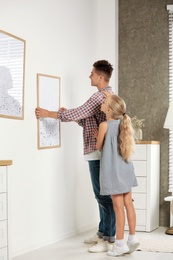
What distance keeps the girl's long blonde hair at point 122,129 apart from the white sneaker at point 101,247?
2.24 feet

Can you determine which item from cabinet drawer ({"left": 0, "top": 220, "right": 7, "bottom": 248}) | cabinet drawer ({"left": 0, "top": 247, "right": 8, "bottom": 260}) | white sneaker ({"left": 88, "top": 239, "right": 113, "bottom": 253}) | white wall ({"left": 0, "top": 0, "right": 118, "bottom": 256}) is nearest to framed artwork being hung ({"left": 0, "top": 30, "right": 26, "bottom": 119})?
white wall ({"left": 0, "top": 0, "right": 118, "bottom": 256})

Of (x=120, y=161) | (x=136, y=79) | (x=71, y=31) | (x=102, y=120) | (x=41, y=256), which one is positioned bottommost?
(x=41, y=256)

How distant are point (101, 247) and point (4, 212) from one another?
1.08 meters

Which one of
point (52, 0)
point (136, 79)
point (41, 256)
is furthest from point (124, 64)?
point (41, 256)

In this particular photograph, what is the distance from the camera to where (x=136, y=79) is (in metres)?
5.36

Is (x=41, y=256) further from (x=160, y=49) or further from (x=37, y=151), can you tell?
(x=160, y=49)

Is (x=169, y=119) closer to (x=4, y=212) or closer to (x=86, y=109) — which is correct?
(x=86, y=109)

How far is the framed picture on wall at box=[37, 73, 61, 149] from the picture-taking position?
13.4ft

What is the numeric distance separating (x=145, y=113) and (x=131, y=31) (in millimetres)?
849

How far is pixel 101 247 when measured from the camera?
3900 millimetres

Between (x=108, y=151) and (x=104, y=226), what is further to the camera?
(x=104, y=226)

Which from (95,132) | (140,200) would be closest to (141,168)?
(140,200)

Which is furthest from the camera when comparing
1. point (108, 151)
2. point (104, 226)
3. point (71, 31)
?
point (71, 31)

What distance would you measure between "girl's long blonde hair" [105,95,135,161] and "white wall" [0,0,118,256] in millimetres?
633
